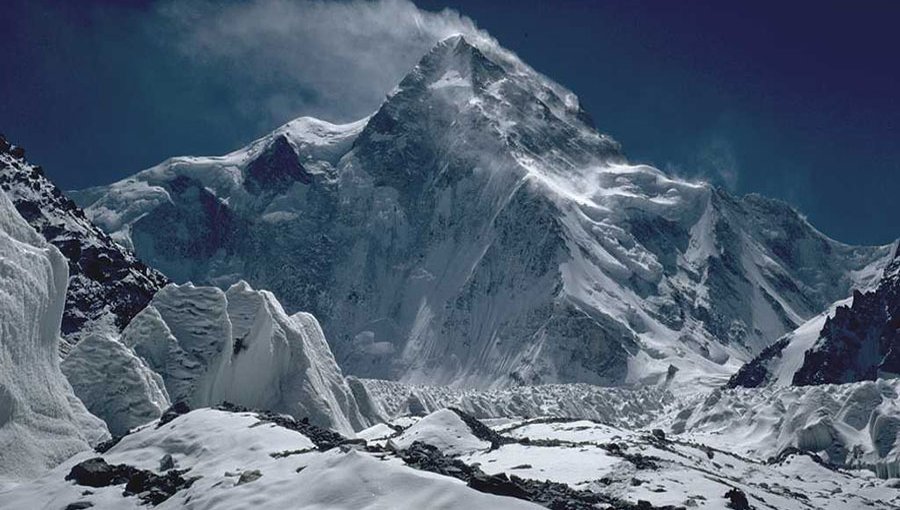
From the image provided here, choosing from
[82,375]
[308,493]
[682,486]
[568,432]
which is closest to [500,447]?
[682,486]

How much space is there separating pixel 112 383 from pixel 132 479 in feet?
81.3

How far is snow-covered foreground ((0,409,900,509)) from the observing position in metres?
35.3

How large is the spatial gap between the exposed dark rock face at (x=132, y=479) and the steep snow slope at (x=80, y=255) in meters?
46.6

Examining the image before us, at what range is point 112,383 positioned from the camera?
214ft

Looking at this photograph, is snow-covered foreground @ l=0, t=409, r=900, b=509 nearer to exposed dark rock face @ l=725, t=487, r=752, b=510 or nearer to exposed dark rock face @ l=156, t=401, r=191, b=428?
exposed dark rock face @ l=725, t=487, r=752, b=510

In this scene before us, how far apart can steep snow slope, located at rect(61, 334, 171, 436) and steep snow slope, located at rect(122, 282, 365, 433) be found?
299 inches

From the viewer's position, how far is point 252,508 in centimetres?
3619

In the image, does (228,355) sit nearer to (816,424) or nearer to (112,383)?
(112,383)

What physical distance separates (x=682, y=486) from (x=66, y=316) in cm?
5453

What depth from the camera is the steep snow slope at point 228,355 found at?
247ft

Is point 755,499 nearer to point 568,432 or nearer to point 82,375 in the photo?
point 568,432

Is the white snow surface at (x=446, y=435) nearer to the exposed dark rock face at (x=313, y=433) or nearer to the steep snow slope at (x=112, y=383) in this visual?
the exposed dark rock face at (x=313, y=433)

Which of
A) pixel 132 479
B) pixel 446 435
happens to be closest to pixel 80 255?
pixel 446 435

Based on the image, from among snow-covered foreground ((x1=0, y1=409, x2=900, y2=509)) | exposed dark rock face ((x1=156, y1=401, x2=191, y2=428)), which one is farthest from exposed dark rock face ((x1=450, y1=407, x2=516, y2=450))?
exposed dark rock face ((x1=156, y1=401, x2=191, y2=428))
